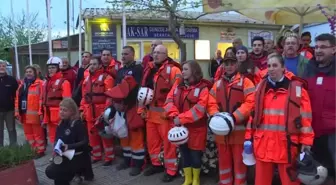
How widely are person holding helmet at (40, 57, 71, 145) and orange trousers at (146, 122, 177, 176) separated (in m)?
2.06

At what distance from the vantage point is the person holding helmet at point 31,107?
26.3ft

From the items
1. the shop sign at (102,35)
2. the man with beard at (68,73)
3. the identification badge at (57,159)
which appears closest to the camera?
the identification badge at (57,159)

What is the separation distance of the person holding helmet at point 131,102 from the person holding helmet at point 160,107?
9.6 inches

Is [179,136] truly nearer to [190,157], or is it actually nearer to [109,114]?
[190,157]

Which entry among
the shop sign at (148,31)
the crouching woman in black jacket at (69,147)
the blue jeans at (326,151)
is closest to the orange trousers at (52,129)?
the crouching woman in black jacket at (69,147)

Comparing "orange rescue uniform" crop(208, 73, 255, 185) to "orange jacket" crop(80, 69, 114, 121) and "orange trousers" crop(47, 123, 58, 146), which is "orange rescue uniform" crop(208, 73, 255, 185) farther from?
"orange trousers" crop(47, 123, 58, 146)

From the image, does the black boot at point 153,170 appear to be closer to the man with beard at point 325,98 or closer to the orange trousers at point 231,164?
the orange trousers at point 231,164

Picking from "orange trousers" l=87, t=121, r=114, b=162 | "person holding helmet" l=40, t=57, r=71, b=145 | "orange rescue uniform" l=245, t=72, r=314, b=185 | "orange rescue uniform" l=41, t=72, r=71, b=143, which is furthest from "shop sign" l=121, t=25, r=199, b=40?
"orange rescue uniform" l=245, t=72, r=314, b=185

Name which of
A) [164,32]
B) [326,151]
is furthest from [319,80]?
[164,32]

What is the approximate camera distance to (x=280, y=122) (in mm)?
4168

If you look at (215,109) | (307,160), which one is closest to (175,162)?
(215,109)

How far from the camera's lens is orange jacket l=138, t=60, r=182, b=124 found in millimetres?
5961

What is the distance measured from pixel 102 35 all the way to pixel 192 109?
512 inches

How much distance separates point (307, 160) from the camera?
3881 mm
